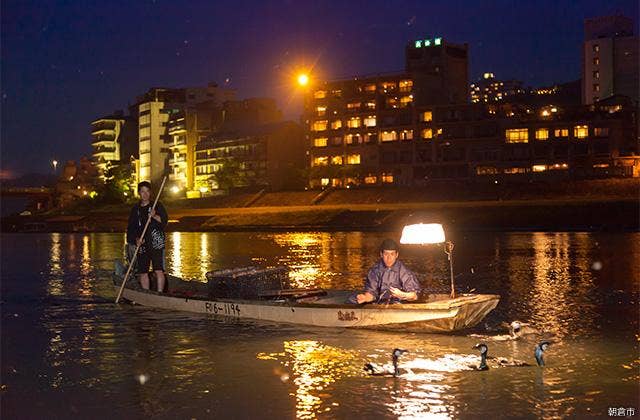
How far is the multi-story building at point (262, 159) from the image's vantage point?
115m

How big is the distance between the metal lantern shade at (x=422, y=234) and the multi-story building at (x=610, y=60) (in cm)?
11670

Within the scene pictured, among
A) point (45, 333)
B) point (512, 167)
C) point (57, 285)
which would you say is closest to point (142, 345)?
point (45, 333)

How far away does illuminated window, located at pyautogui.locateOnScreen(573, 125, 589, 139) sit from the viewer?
300 ft

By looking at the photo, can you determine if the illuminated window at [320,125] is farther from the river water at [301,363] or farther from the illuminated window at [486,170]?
the river water at [301,363]

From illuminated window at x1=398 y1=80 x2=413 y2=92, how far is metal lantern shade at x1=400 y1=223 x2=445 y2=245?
101 metres

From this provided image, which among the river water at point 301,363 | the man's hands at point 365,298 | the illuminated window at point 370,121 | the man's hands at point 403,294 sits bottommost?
the river water at point 301,363

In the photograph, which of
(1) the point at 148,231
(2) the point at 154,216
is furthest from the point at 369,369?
(1) the point at 148,231

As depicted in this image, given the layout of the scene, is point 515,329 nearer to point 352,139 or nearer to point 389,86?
point 352,139

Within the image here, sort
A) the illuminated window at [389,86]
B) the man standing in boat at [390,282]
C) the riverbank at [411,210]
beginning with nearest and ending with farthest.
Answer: the man standing in boat at [390,282], the riverbank at [411,210], the illuminated window at [389,86]

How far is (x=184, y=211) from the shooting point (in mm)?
101562

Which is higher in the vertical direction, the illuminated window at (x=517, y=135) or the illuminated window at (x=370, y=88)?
the illuminated window at (x=370, y=88)

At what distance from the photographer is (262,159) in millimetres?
114938

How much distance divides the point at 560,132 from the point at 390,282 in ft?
272

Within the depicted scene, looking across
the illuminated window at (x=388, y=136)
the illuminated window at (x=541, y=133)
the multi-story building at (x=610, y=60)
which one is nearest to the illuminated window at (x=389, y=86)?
the illuminated window at (x=388, y=136)
